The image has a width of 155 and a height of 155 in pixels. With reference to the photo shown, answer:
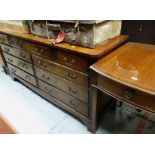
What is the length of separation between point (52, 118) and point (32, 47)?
2.56ft

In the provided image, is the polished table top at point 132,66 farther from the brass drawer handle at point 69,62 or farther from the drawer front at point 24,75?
the drawer front at point 24,75

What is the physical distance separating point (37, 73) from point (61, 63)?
0.52 meters

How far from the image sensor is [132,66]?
36.5 inches

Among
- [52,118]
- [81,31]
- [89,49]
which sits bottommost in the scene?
[52,118]

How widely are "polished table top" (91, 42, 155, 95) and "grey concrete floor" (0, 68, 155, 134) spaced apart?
76 centimetres

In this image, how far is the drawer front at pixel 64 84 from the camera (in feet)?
4.19

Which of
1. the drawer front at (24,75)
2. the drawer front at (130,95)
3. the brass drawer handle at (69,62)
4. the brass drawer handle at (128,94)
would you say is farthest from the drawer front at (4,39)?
the brass drawer handle at (128,94)

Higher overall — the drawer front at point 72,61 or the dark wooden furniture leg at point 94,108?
the drawer front at point 72,61

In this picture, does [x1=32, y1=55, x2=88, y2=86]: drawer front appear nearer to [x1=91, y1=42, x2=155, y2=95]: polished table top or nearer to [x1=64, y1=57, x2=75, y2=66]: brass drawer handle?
[x1=64, y1=57, x2=75, y2=66]: brass drawer handle

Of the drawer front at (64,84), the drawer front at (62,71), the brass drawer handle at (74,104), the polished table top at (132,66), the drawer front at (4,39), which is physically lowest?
the brass drawer handle at (74,104)

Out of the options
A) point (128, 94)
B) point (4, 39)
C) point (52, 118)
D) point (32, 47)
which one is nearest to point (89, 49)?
point (128, 94)

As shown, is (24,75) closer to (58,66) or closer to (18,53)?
(18,53)

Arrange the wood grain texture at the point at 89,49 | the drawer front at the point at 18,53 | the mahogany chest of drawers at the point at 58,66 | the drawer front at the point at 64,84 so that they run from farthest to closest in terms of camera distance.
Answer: the drawer front at the point at 18,53 < the drawer front at the point at 64,84 < the mahogany chest of drawers at the point at 58,66 < the wood grain texture at the point at 89,49

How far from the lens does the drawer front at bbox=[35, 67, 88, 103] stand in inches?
50.3
